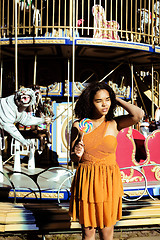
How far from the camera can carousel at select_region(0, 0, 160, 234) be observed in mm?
6031

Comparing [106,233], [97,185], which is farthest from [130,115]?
[106,233]

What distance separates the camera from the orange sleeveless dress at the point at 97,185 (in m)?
2.69

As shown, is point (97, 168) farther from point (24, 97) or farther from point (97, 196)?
point (24, 97)

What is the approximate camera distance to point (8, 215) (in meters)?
4.07

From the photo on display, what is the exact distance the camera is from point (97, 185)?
8.85 feet

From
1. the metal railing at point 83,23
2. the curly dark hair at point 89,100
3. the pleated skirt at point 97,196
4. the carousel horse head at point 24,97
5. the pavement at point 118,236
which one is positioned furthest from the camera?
the metal railing at point 83,23

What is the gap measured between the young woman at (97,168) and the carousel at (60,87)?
1.92 m

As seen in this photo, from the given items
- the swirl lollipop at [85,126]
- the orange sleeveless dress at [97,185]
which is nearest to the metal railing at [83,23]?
the swirl lollipop at [85,126]

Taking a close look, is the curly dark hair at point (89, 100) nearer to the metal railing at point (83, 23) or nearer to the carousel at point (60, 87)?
the carousel at point (60, 87)

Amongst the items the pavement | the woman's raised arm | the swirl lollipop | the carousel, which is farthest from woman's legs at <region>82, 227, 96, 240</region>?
the carousel

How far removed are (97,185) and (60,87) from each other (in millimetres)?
7182

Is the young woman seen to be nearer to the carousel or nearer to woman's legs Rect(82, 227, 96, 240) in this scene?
woman's legs Rect(82, 227, 96, 240)

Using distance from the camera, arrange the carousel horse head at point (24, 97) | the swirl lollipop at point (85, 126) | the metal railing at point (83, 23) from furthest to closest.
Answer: the metal railing at point (83, 23) < the carousel horse head at point (24, 97) < the swirl lollipop at point (85, 126)

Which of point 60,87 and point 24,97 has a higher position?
point 60,87
